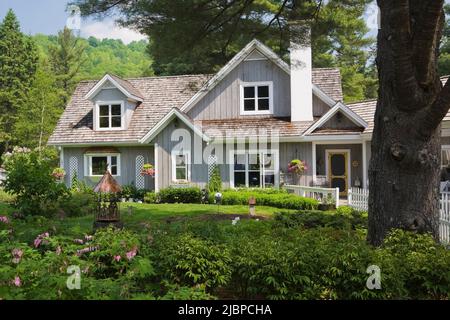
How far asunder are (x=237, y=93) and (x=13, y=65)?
32115mm

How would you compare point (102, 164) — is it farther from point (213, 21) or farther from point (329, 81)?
point (213, 21)

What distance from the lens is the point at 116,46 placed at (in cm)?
3469

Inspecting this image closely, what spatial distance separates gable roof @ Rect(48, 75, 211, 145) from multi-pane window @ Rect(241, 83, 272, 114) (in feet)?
8.81

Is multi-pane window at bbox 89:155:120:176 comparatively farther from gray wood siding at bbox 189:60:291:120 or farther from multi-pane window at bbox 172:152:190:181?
gray wood siding at bbox 189:60:291:120

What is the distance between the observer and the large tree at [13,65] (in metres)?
42.3

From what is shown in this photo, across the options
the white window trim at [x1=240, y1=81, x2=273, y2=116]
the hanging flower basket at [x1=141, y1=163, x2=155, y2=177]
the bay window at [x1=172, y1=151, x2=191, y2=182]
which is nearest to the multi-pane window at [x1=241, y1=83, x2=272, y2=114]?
the white window trim at [x1=240, y1=81, x2=273, y2=116]

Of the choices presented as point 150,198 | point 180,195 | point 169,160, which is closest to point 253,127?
point 169,160

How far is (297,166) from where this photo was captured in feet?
63.2

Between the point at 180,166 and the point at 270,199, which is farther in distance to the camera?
the point at 180,166

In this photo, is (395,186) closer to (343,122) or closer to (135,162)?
(343,122)

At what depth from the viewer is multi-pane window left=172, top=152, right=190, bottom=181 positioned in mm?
20938

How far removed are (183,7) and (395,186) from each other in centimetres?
529

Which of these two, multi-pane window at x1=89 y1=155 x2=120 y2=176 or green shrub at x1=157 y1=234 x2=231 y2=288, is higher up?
multi-pane window at x1=89 y1=155 x2=120 y2=176

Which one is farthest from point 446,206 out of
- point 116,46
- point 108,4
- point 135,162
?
point 116,46
